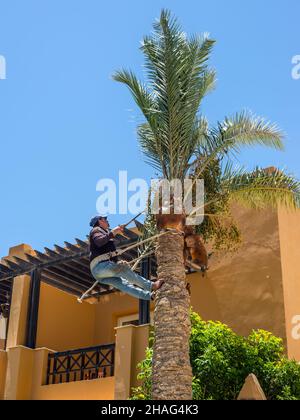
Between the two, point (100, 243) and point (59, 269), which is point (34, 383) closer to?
point (59, 269)

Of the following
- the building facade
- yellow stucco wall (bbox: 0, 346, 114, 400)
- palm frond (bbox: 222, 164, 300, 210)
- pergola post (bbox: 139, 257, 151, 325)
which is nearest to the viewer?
palm frond (bbox: 222, 164, 300, 210)

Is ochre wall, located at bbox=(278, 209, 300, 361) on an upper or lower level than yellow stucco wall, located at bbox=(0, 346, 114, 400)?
upper

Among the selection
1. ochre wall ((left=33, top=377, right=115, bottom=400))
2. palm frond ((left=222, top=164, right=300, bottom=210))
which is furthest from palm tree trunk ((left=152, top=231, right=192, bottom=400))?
ochre wall ((left=33, top=377, right=115, bottom=400))

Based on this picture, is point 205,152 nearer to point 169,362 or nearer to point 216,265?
point 169,362

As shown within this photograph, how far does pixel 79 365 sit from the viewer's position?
2028 cm

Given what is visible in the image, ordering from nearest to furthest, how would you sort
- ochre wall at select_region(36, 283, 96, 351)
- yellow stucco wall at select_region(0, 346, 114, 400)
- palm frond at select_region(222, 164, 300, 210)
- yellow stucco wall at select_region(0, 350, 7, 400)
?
palm frond at select_region(222, 164, 300, 210)
yellow stucco wall at select_region(0, 346, 114, 400)
yellow stucco wall at select_region(0, 350, 7, 400)
ochre wall at select_region(36, 283, 96, 351)

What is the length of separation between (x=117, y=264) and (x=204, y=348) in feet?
15.4

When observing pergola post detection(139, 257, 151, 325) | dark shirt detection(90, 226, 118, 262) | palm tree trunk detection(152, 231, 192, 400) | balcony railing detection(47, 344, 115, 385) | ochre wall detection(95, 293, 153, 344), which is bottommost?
palm tree trunk detection(152, 231, 192, 400)

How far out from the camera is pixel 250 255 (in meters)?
20.3

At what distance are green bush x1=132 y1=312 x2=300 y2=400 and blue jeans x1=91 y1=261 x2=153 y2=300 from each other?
12.8ft

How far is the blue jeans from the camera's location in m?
12.6

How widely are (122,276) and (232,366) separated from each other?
4.74 meters

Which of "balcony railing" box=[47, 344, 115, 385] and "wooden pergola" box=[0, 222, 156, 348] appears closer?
"balcony railing" box=[47, 344, 115, 385]

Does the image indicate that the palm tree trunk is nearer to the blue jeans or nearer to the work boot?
the work boot
